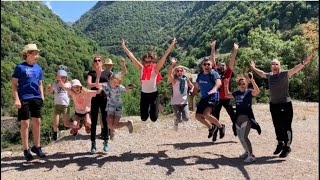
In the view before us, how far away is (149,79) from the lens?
8.31 metres

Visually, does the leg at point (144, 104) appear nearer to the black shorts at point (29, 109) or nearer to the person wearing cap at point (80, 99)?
the person wearing cap at point (80, 99)

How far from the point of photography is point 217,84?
26.9 feet

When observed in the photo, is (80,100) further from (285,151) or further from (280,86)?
(285,151)

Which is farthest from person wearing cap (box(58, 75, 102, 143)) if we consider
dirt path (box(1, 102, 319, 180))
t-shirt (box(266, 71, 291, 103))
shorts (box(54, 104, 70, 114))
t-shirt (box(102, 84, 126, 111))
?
t-shirt (box(266, 71, 291, 103))

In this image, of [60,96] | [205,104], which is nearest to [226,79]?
[205,104]

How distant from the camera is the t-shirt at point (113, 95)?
8.32 m

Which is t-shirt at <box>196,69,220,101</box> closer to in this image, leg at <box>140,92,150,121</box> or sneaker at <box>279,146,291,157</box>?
leg at <box>140,92,150,121</box>

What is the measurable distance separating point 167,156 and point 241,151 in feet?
5.17

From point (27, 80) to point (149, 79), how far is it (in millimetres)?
2305

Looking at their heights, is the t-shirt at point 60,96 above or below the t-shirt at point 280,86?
below

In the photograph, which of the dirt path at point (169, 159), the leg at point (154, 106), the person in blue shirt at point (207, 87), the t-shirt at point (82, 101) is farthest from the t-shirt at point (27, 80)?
the person in blue shirt at point (207, 87)

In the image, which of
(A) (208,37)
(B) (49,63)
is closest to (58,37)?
(B) (49,63)

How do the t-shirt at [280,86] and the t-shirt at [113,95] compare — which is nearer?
the t-shirt at [280,86]

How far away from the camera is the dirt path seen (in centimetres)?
718
